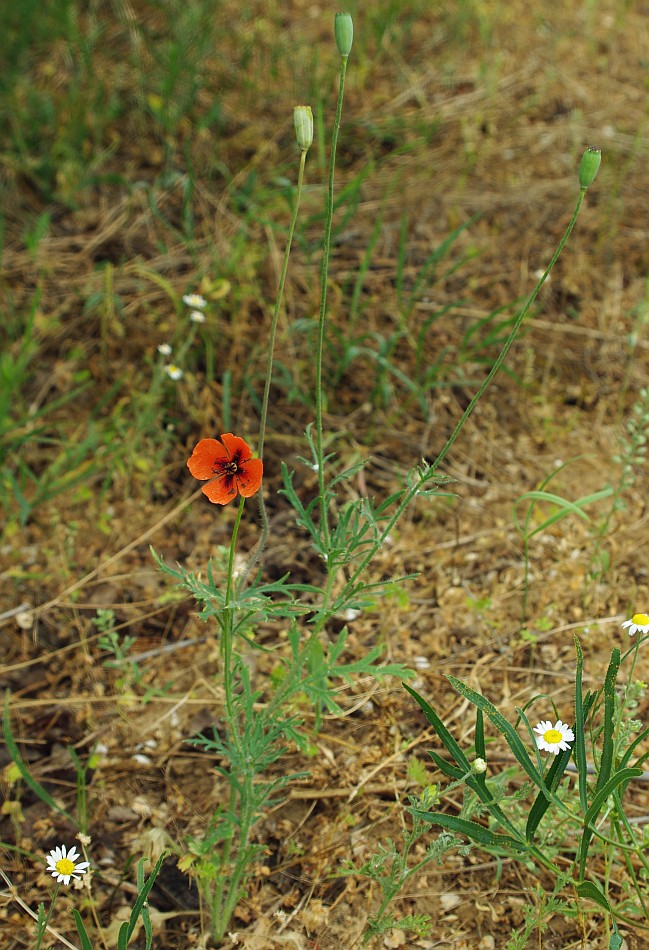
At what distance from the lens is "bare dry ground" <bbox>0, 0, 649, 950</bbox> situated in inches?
75.9

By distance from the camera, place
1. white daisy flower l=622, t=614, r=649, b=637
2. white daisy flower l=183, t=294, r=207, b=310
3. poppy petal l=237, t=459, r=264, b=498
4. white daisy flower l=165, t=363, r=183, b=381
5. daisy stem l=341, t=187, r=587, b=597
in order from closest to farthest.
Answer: daisy stem l=341, t=187, r=587, b=597 → poppy petal l=237, t=459, r=264, b=498 → white daisy flower l=622, t=614, r=649, b=637 → white daisy flower l=165, t=363, r=183, b=381 → white daisy flower l=183, t=294, r=207, b=310

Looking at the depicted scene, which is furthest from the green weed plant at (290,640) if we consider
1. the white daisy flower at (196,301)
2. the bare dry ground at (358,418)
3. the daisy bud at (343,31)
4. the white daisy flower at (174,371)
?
the white daisy flower at (196,301)

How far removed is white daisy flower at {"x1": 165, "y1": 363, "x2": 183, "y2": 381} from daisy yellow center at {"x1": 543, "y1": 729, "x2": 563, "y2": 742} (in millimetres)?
1568

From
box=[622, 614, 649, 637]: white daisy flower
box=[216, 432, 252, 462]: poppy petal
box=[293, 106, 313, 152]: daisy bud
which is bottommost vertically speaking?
box=[622, 614, 649, 637]: white daisy flower

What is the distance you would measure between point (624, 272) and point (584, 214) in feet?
0.94

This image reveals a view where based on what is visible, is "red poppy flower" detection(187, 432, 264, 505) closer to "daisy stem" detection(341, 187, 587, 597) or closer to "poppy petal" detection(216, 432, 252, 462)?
"poppy petal" detection(216, 432, 252, 462)

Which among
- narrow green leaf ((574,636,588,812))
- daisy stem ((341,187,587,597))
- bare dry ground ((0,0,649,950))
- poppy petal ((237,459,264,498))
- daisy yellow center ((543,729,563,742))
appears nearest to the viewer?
daisy stem ((341,187,587,597))

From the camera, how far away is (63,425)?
283cm

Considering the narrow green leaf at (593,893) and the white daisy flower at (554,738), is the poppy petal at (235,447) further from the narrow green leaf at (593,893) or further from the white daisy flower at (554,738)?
the narrow green leaf at (593,893)

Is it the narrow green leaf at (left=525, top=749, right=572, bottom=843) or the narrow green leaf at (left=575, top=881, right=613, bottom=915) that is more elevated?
the narrow green leaf at (left=525, top=749, right=572, bottom=843)

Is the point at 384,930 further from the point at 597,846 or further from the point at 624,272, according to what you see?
the point at 624,272

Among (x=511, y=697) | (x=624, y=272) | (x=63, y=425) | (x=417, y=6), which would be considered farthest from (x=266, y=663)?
(x=417, y=6)

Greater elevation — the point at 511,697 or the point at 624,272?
the point at 624,272

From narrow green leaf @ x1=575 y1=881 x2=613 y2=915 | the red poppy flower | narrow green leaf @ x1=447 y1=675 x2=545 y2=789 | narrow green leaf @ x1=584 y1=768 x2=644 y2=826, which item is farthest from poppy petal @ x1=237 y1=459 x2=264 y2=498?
narrow green leaf @ x1=575 y1=881 x2=613 y2=915
